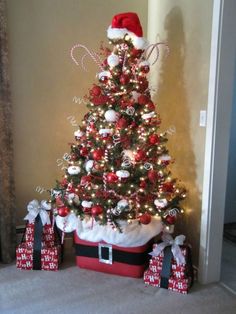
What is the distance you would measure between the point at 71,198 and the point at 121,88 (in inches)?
36.2

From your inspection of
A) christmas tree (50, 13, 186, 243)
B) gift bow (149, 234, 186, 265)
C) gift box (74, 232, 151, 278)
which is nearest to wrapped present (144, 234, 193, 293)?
gift bow (149, 234, 186, 265)

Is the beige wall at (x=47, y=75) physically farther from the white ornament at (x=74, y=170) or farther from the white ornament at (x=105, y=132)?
the white ornament at (x=105, y=132)

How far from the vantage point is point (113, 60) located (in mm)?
2480

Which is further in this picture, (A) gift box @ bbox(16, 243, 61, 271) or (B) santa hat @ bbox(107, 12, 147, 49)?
(A) gift box @ bbox(16, 243, 61, 271)

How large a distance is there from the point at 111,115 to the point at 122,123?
101 millimetres

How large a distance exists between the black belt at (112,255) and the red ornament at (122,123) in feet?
3.05

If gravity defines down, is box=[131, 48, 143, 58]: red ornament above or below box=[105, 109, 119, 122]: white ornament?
above

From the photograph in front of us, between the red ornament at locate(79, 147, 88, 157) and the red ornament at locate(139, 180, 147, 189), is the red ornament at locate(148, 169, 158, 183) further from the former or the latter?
the red ornament at locate(79, 147, 88, 157)

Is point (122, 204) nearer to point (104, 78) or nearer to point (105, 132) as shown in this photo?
point (105, 132)

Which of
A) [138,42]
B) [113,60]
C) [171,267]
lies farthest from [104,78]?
[171,267]

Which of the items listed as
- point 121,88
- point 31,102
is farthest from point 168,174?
point 31,102

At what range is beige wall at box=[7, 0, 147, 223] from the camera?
289cm

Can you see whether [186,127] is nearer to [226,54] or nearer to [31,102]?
[226,54]

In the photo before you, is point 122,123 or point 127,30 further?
point 127,30
